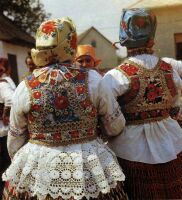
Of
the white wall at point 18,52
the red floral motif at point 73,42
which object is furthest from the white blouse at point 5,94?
the white wall at point 18,52

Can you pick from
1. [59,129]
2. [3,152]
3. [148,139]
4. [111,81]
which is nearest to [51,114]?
[59,129]

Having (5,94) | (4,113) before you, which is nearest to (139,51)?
(5,94)

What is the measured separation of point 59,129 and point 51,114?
109 mm

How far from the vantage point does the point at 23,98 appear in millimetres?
3172

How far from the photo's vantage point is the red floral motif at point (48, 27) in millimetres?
3139

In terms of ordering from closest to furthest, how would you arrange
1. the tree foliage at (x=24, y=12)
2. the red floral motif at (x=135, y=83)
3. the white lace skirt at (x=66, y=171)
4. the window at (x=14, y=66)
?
the white lace skirt at (x=66, y=171), the red floral motif at (x=135, y=83), the window at (x=14, y=66), the tree foliage at (x=24, y=12)

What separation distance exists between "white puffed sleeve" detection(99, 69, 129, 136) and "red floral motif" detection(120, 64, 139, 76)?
0.06m

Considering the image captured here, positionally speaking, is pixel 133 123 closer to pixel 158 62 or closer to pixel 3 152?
pixel 158 62

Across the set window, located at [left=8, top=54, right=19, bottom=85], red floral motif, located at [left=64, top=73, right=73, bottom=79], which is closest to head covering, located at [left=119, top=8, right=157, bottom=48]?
red floral motif, located at [left=64, top=73, right=73, bottom=79]

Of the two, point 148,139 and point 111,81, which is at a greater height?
point 111,81

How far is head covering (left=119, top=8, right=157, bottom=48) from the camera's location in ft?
12.0

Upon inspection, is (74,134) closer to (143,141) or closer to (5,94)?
(143,141)

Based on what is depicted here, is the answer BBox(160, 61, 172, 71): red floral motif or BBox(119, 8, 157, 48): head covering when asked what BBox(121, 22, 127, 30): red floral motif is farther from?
BBox(160, 61, 172, 71): red floral motif

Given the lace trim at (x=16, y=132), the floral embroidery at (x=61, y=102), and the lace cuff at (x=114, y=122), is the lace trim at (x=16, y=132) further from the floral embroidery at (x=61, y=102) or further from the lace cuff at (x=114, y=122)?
the lace cuff at (x=114, y=122)
